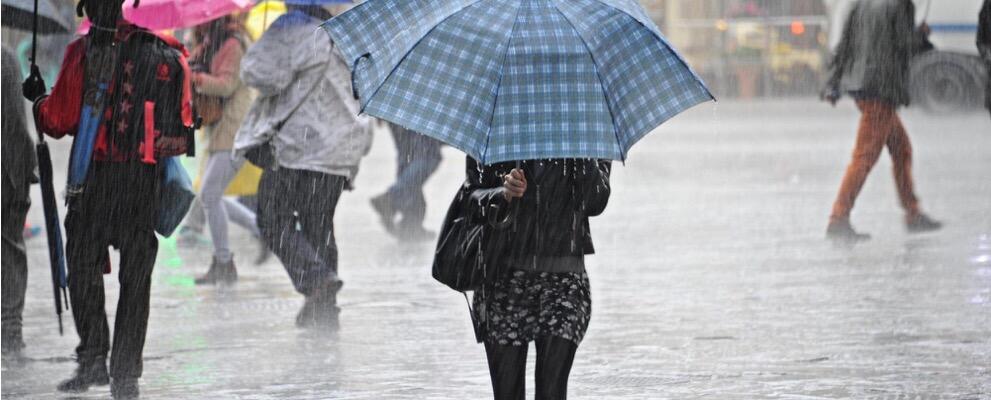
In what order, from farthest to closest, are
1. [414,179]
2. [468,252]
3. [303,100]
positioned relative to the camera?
[414,179] < [303,100] < [468,252]

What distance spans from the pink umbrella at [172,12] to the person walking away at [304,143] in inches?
12.6

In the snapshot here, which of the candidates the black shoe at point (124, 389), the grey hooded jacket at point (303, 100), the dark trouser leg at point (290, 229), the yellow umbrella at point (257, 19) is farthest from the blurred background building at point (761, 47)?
the black shoe at point (124, 389)

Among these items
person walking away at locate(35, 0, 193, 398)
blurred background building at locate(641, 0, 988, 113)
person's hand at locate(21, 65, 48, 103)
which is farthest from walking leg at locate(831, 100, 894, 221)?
blurred background building at locate(641, 0, 988, 113)

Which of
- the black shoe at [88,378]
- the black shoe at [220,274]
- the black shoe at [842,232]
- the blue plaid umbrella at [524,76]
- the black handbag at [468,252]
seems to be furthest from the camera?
the black shoe at [842,232]

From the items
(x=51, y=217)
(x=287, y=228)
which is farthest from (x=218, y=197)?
(x=51, y=217)

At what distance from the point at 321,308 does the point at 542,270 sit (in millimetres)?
3967

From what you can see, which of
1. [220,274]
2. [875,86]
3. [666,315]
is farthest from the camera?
[875,86]

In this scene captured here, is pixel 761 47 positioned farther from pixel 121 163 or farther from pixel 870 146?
pixel 121 163

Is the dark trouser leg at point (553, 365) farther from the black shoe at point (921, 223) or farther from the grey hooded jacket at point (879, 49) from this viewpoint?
the black shoe at point (921, 223)

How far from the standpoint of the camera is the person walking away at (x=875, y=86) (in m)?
12.2

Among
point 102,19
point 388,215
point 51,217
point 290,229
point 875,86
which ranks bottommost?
point 388,215

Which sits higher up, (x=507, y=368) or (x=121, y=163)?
(x=121, y=163)

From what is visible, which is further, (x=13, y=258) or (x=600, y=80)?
(x=13, y=258)

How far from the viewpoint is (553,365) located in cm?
537
